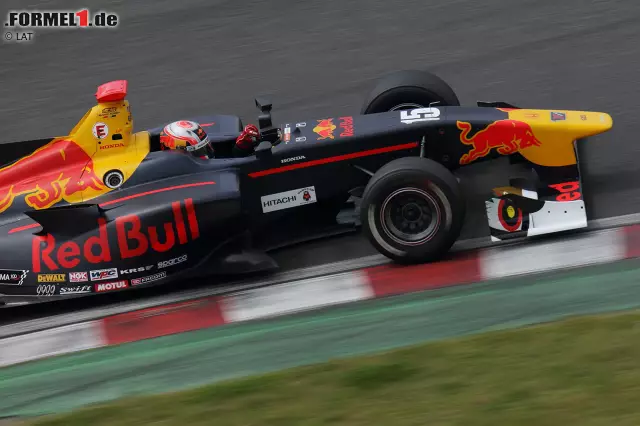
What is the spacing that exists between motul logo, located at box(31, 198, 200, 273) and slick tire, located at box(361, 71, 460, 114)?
1856 millimetres

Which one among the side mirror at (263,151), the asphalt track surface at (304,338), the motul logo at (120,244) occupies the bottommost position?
the asphalt track surface at (304,338)

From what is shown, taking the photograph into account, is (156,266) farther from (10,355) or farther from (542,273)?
(542,273)

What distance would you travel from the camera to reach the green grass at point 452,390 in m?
4.48

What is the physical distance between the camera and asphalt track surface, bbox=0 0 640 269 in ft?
31.4

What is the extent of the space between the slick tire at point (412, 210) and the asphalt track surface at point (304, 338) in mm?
737

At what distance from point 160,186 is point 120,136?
1.95 feet

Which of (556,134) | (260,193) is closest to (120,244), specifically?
(260,193)

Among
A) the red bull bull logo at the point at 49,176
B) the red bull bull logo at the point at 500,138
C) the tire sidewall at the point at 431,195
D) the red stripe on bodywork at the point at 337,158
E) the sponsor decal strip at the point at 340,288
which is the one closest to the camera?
the sponsor decal strip at the point at 340,288

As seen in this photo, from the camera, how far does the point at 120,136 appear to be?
25.6 feet

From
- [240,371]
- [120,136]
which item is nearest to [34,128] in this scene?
[120,136]

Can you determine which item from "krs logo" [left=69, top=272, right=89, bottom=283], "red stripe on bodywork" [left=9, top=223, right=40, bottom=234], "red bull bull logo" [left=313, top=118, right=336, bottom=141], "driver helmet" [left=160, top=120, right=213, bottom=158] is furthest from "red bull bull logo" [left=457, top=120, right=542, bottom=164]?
"red stripe on bodywork" [left=9, top=223, right=40, bottom=234]

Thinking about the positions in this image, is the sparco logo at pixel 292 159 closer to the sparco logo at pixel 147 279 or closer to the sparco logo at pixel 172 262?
the sparco logo at pixel 172 262

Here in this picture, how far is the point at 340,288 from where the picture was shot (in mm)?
7035

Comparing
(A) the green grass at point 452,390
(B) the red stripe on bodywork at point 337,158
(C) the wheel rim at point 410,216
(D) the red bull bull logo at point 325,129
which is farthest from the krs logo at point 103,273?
(A) the green grass at point 452,390
